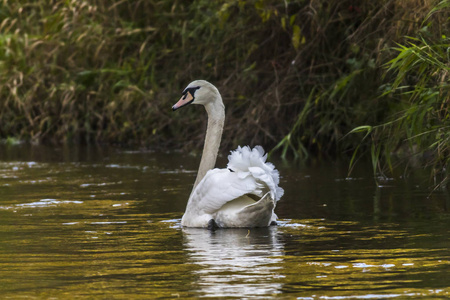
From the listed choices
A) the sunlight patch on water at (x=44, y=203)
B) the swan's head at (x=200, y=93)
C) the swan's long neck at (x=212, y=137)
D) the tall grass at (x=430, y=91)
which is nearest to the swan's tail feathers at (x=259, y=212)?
the swan's long neck at (x=212, y=137)

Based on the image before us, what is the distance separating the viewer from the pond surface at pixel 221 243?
227 inches

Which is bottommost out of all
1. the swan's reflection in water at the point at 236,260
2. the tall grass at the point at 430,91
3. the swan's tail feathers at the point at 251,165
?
the swan's reflection in water at the point at 236,260

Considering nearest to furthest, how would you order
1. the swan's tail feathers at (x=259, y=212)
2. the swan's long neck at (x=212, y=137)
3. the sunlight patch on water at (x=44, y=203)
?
1. the swan's tail feathers at (x=259, y=212)
2. the swan's long neck at (x=212, y=137)
3. the sunlight patch on water at (x=44, y=203)

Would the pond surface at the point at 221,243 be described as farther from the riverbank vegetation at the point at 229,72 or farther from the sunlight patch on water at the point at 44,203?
the riverbank vegetation at the point at 229,72

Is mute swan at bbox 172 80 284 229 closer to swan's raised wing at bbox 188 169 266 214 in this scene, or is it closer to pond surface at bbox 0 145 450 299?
swan's raised wing at bbox 188 169 266 214

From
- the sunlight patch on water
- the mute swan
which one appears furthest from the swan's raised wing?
the sunlight patch on water

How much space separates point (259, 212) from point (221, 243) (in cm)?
71

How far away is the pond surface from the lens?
5.77 m

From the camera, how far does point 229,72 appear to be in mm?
17453

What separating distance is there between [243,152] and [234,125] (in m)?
7.98

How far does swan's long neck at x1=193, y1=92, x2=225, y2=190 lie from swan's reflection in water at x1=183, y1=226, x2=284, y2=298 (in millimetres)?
1000

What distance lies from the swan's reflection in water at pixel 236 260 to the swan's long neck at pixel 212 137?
1.00m

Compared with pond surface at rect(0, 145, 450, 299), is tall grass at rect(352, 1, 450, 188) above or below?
above

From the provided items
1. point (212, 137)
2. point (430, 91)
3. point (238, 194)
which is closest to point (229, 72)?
point (212, 137)
